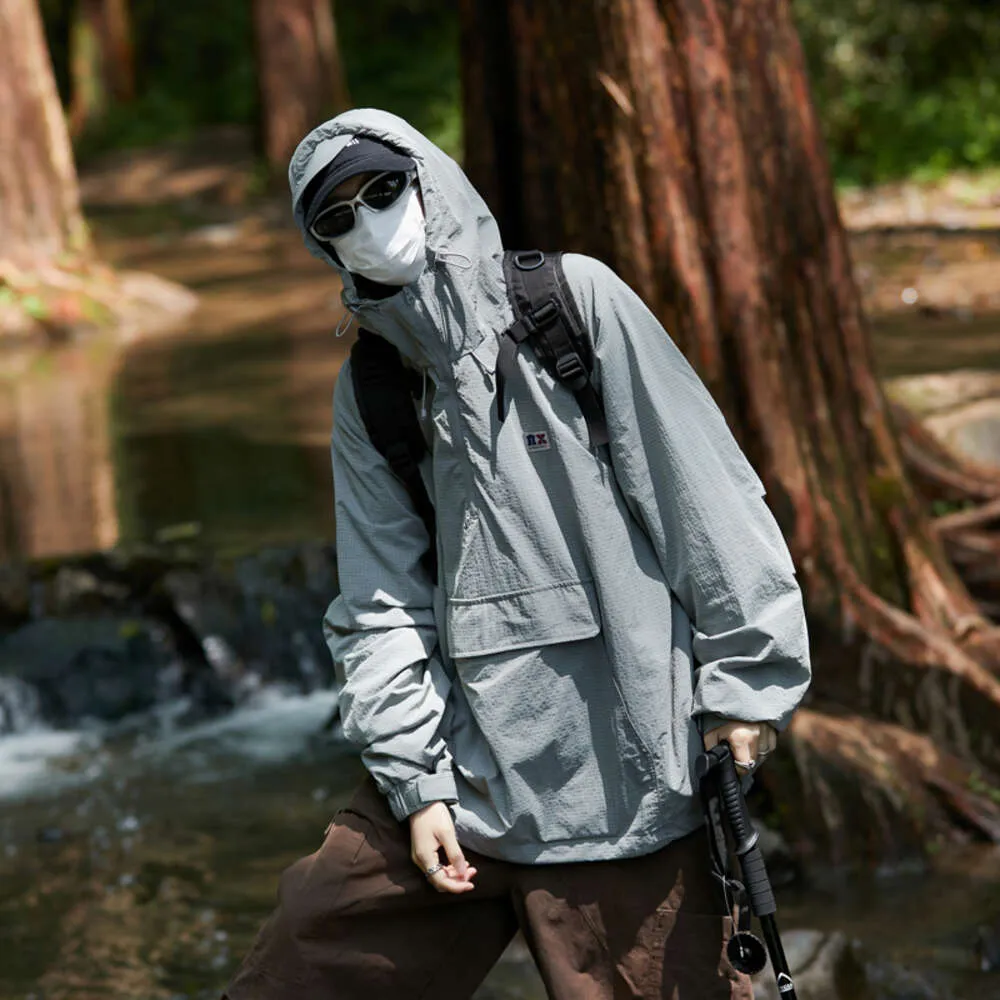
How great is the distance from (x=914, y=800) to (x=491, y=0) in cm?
295

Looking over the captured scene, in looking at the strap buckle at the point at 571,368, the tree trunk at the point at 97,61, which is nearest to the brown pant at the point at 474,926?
the strap buckle at the point at 571,368

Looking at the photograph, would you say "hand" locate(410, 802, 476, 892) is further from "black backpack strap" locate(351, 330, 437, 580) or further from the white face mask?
the white face mask

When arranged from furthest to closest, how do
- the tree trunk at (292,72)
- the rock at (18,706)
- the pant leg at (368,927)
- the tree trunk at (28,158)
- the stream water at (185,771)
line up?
the tree trunk at (292,72)
the tree trunk at (28,158)
the rock at (18,706)
the stream water at (185,771)
the pant leg at (368,927)

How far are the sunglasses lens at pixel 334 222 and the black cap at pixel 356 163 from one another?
25 millimetres

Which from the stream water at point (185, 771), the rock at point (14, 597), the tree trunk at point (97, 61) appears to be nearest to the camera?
the stream water at point (185, 771)

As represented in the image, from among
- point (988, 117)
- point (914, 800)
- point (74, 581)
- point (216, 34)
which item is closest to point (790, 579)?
point (914, 800)

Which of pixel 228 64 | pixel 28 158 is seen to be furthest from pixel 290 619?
pixel 228 64

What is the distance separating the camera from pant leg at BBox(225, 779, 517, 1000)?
107 inches

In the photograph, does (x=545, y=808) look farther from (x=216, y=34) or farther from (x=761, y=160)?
(x=216, y=34)

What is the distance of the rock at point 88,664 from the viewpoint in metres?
7.48

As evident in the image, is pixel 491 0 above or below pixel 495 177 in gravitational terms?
above

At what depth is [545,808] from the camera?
8.79 feet

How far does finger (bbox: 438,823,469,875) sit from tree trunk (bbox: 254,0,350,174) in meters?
21.4

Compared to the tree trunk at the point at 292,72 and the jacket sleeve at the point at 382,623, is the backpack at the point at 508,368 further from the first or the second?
the tree trunk at the point at 292,72
